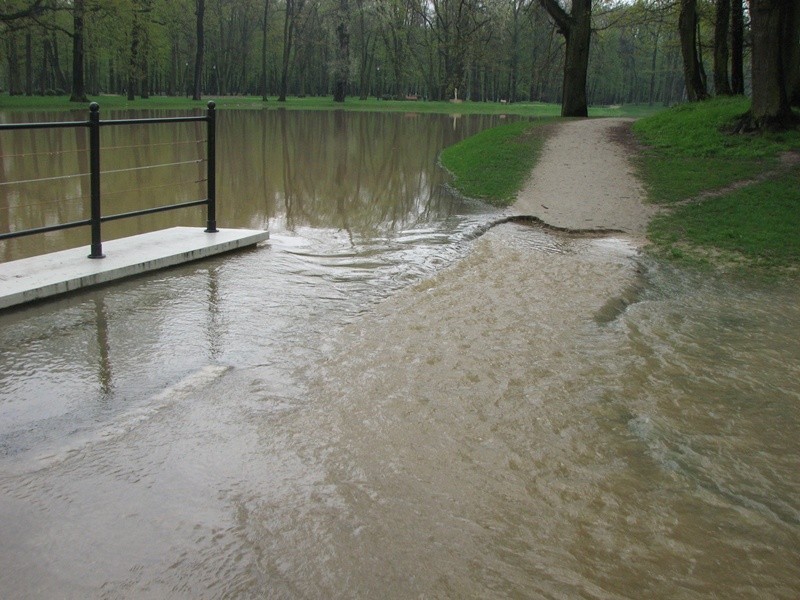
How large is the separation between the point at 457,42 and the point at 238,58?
5716 centimetres

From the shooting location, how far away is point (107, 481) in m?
3.92

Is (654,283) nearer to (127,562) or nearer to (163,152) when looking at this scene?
(127,562)

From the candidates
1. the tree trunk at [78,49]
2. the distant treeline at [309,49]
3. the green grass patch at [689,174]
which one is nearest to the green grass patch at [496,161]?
the green grass patch at [689,174]

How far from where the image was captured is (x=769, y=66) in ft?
51.1

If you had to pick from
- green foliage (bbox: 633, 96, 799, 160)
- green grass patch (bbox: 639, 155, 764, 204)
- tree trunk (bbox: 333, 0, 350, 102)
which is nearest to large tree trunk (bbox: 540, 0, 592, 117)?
green foliage (bbox: 633, 96, 799, 160)

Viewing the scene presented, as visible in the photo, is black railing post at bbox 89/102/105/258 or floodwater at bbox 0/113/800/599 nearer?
floodwater at bbox 0/113/800/599

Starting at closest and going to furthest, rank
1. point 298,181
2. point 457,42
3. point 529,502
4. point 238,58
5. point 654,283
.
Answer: point 529,502 < point 654,283 < point 298,181 < point 457,42 < point 238,58

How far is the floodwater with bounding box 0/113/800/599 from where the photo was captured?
338cm

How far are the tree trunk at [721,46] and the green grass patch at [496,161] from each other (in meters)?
5.25

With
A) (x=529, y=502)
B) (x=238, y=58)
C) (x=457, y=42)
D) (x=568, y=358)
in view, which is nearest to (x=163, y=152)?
(x=457, y=42)

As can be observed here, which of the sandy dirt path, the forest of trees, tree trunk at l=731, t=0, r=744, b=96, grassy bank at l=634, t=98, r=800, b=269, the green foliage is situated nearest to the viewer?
grassy bank at l=634, t=98, r=800, b=269

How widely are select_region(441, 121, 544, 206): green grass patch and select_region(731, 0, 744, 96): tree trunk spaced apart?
18.0ft

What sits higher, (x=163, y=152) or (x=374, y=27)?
(x=374, y=27)

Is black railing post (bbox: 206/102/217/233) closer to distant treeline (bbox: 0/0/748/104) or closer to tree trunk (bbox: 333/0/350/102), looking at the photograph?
distant treeline (bbox: 0/0/748/104)
